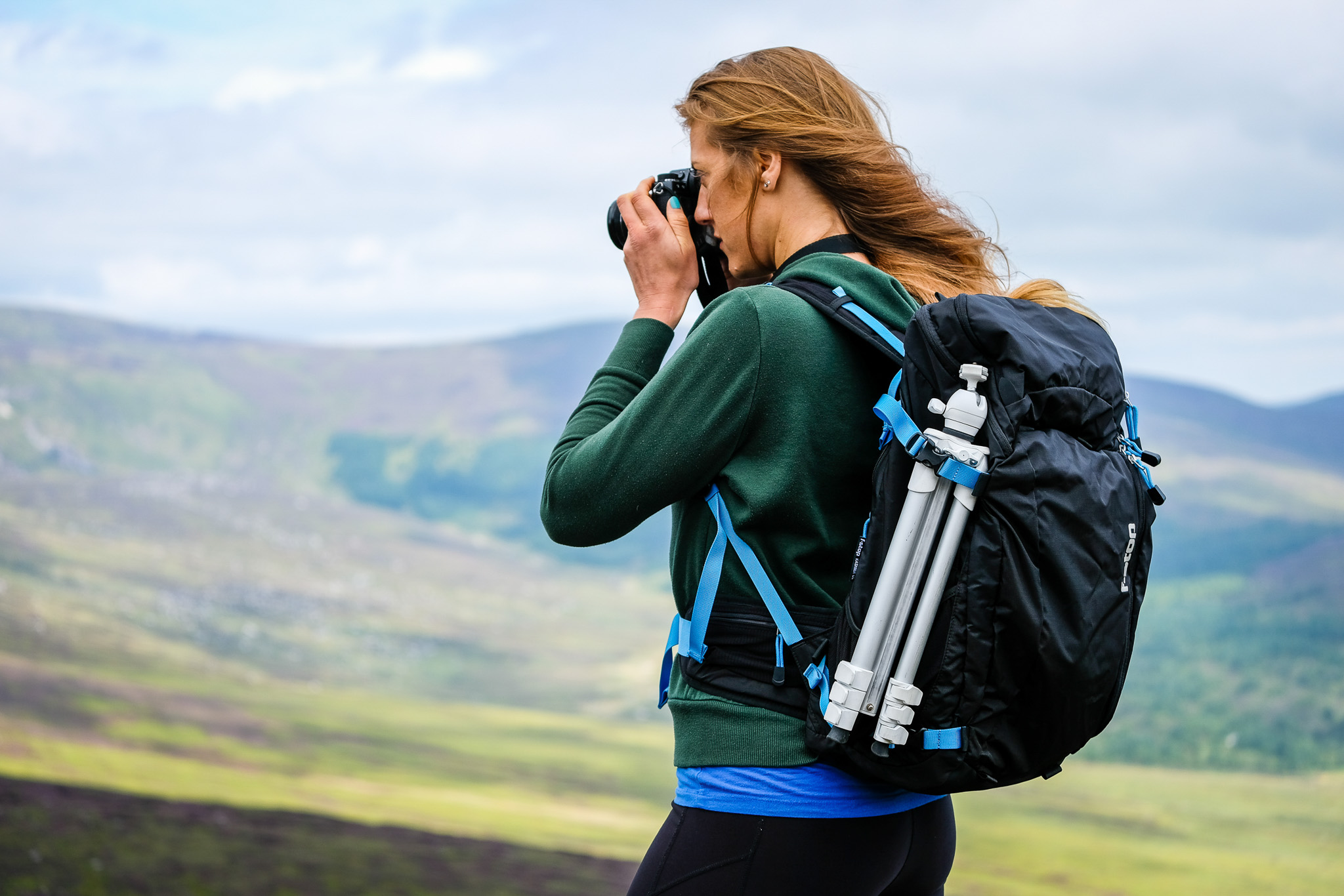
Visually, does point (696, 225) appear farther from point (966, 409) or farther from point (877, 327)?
point (966, 409)

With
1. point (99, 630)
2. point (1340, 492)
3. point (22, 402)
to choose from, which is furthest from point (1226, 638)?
point (22, 402)

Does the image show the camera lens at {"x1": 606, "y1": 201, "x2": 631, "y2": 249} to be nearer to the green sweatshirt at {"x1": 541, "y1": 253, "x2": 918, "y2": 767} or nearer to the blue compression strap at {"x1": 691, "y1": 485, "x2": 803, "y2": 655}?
the green sweatshirt at {"x1": 541, "y1": 253, "x2": 918, "y2": 767}

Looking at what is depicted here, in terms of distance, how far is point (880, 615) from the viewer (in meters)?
0.81

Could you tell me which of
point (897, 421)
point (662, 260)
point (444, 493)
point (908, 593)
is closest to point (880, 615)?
point (908, 593)

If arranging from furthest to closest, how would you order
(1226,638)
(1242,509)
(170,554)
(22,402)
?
(22,402), (170,554), (1242,509), (1226,638)

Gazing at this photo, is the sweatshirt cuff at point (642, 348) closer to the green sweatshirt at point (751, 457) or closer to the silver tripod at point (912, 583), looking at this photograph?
the green sweatshirt at point (751, 457)

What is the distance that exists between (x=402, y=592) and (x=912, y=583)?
5.80 metres

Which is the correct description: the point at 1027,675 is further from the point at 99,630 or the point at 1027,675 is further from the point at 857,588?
the point at 99,630

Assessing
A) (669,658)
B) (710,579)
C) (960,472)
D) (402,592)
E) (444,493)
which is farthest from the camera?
(444,493)

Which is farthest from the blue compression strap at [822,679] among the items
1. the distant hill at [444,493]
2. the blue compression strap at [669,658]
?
the distant hill at [444,493]

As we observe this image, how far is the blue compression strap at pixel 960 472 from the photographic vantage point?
0.78 m

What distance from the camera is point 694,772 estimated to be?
3.00 ft

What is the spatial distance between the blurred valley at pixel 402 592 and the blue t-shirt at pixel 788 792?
287 cm

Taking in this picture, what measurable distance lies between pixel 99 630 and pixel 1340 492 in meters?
6.08
